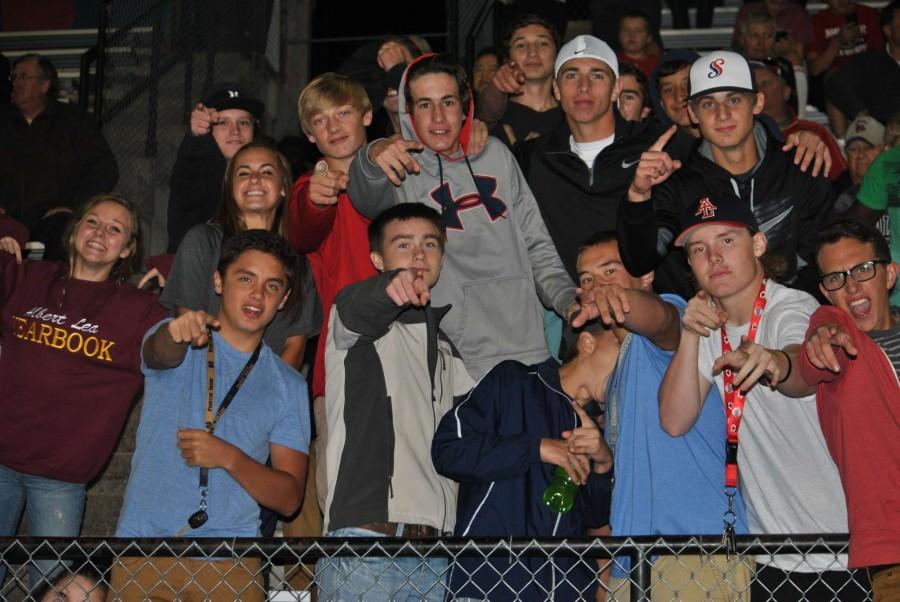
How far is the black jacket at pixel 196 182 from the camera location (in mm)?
6059

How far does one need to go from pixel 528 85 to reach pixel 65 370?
3019 millimetres

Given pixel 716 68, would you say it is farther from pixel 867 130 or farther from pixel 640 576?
pixel 640 576

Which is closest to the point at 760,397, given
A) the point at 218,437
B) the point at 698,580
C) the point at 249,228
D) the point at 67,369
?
the point at 698,580

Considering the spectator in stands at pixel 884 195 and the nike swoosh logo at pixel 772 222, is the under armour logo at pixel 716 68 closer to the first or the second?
the nike swoosh logo at pixel 772 222

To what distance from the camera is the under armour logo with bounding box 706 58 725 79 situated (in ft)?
17.3

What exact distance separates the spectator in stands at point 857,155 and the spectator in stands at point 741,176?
82 cm

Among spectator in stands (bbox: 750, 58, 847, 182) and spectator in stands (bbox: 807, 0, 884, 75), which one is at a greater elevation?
spectator in stands (bbox: 807, 0, 884, 75)

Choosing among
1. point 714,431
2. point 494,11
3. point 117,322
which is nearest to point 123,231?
point 117,322

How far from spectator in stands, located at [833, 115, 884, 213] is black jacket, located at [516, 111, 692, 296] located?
3.96 ft

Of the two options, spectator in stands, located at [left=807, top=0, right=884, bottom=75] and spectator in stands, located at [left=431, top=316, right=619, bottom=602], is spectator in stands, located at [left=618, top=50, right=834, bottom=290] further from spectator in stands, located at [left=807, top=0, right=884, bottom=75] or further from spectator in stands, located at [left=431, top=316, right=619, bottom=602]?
spectator in stands, located at [left=807, top=0, right=884, bottom=75]

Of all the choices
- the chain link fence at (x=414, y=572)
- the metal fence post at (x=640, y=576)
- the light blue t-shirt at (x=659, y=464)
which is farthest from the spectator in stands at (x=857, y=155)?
the metal fence post at (x=640, y=576)

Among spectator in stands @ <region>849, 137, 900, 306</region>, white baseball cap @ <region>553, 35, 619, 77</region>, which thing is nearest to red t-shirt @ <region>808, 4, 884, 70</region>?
spectator in stands @ <region>849, 137, 900, 306</region>

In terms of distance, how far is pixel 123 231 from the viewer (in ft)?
17.2

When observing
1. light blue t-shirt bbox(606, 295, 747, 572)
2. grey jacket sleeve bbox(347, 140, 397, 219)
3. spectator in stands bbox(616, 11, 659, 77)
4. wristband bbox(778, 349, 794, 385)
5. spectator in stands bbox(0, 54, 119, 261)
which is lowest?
light blue t-shirt bbox(606, 295, 747, 572)
